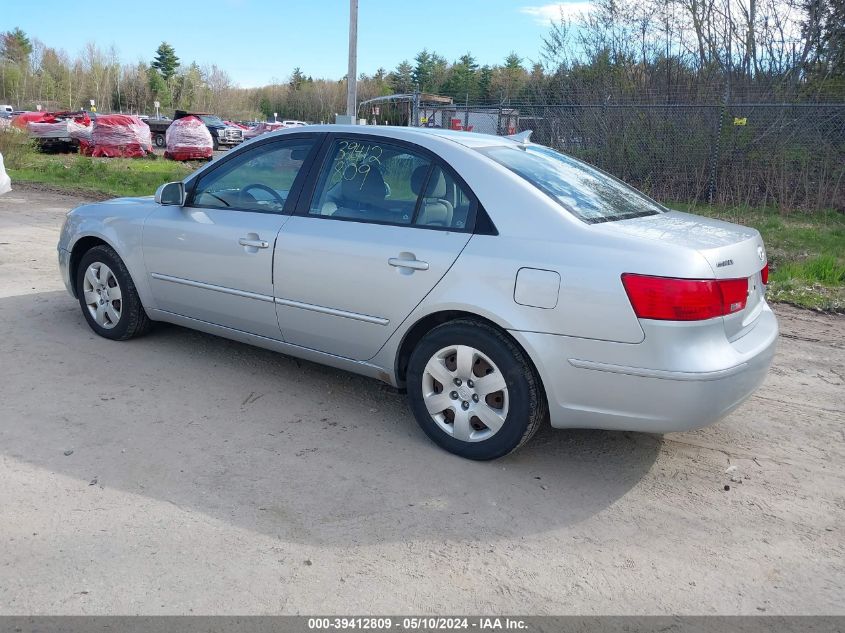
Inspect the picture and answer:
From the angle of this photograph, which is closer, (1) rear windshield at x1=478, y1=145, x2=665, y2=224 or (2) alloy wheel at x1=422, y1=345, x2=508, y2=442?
(2) alloy wheel at x1=422, y1=345, x2=508, y2=442

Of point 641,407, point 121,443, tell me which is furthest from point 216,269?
point 641,407

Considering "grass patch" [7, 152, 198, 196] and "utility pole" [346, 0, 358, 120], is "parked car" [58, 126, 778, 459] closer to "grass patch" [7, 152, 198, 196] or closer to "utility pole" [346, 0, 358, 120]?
"utility pole" [346, 0, 358, 120]

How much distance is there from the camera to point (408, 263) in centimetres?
379

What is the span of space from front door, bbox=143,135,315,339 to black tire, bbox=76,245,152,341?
0.86 ft

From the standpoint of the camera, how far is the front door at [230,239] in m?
4.43

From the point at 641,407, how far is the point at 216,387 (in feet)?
8.61

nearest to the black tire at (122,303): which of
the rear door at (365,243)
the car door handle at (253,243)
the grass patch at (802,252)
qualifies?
the car door handle at (253,243)

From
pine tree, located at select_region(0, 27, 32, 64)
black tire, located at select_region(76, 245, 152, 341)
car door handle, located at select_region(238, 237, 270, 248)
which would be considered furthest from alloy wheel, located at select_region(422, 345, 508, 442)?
pine tree, located at select_region(0, 27, 32, 64)

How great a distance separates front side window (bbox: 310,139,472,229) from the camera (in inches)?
152

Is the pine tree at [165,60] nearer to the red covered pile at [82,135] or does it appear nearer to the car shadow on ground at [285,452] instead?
the red covered pile at [82,135]

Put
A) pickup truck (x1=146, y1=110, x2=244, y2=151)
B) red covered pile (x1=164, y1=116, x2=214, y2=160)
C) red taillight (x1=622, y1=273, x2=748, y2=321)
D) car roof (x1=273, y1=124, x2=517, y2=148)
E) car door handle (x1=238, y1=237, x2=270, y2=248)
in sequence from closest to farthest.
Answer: red taillight (x1=622, y1=273, x2=748, y2=321), car roof (x1=273, y1=124, x2=517, y2=148), car door handle (x1=238, y1=237, x2=270, y2=248), red covered pile (x1=164, y1=116, x2=214, y2=160), pickup truck (x1=146, y1=110, x2=244, y2=151)

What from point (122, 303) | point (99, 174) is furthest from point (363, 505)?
point (99, 174)
